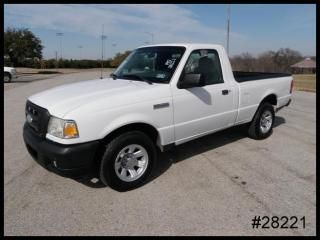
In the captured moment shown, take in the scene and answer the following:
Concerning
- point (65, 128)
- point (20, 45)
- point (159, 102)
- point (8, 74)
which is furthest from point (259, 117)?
point (20, 45)

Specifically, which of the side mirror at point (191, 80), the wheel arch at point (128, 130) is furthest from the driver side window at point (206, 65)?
the wheel arch at point (128, 130)

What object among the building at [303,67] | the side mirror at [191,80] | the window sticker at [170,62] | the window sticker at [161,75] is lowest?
the side mirror at [191,80]

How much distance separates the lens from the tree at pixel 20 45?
51969 mm

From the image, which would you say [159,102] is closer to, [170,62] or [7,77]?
[170,62]

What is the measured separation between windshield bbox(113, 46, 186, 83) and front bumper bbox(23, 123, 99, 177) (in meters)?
1.46

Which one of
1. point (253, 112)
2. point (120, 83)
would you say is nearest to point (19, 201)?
point (120, 83)

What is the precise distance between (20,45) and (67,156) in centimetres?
5554

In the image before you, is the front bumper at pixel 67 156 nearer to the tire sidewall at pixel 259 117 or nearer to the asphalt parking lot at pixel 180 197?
the asphalt parking lot at pixel 180 197

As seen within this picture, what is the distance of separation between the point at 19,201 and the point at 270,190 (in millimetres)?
3164

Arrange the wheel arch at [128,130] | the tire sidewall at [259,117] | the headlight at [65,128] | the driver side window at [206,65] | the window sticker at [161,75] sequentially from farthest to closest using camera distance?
the tire sidewall at [259,117]
the driver side window at [206,65]
the window sticker at [161,75]
the wheel arch at [128,130]
the headlight at [65,128]

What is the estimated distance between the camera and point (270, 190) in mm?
3996

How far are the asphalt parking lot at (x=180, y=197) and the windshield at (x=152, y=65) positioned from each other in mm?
1423

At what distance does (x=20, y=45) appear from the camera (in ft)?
172

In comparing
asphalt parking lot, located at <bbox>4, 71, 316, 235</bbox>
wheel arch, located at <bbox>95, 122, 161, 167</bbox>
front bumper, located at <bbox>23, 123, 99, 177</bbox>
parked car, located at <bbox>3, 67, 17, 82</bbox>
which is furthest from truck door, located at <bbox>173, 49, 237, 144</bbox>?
parked car, located at <bbox>3, 67, 17, 82</bbox>
